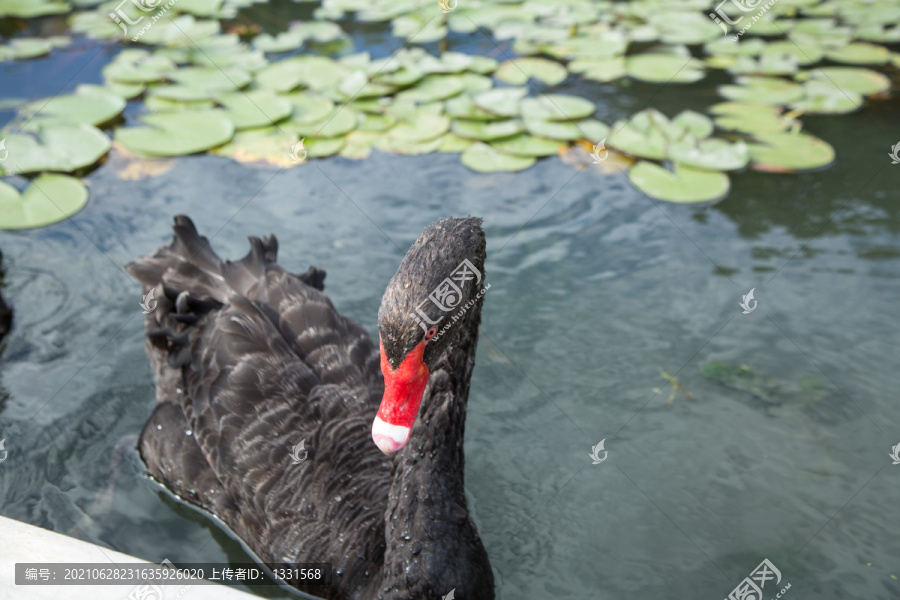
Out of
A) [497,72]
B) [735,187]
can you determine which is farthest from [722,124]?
[497,72]

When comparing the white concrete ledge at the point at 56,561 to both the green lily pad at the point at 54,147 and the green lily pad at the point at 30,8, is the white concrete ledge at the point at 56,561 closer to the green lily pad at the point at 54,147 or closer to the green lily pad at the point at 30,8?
the green lily pad at the point at 54,147

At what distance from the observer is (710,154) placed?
489cm

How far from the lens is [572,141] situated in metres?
5.11

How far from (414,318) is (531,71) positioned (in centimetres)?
413

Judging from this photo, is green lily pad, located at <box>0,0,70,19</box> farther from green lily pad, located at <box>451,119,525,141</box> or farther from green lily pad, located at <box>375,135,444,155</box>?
green lily pad, located at <box>451,119,525,141</box>

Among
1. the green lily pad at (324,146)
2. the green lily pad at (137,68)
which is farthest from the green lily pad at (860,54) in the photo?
the green lily pad at (137,68)

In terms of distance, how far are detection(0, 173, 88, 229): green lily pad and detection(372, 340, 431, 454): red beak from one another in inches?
123

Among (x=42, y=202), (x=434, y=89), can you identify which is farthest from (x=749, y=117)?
(x=42, y=202)

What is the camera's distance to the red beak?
6.88 ft

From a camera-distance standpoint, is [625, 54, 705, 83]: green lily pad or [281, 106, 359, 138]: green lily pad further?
[625, 54, 705, 83]: green lily pad

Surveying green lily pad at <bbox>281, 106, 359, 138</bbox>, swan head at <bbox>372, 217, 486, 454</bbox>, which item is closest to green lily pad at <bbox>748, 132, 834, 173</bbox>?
green lily pad at <bbox>281, 106, 359, 138</bbox>

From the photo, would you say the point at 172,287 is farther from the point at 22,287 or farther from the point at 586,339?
the point at 586,339

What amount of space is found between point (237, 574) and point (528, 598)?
1.13 metres

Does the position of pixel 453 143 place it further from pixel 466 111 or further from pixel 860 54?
pixel 860 54
